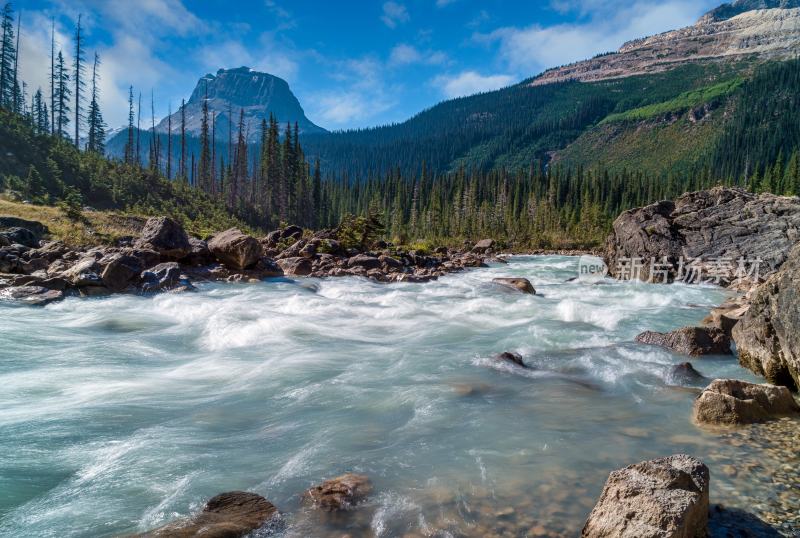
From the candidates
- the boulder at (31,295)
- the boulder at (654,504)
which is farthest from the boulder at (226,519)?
the boulder at (31,295)

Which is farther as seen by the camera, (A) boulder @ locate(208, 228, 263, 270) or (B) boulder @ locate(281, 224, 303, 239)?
(B) boulder @ locate(281, 224, 303, 239)

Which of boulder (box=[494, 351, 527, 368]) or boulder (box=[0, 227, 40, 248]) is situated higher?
boulder (box=[0, 227, 40, 248])

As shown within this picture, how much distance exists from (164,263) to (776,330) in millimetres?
20354

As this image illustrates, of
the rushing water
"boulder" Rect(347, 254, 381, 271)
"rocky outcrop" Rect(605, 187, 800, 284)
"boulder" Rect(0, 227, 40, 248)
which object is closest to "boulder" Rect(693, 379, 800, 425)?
the rushing water

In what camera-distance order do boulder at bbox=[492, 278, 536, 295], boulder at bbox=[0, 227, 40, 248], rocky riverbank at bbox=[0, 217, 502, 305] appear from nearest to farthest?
rocky riverbank at bbox=[0, 217, 502, 305]
boulder at bbox=[0, 227, 40, 248]
boulder at bbox=[492, 278, 536, 295]

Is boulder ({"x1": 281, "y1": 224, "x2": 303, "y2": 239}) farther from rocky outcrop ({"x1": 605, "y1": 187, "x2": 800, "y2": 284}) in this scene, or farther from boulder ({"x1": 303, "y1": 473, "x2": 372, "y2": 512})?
boulder ({"x1": 303, "y1": 473, "x2": 372, "y2": 512})

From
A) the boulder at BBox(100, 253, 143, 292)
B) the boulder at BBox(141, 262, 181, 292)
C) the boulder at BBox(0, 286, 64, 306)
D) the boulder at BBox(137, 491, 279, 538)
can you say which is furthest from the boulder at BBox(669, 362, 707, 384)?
the boulder at BBox(100, 253, 143, 292)

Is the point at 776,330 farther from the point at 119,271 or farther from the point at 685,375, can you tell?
the point at 119,271

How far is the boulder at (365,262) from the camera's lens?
87.2ft

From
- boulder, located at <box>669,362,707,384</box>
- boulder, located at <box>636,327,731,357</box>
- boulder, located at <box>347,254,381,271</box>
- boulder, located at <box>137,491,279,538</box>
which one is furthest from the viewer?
boulder, located at <box>347,254,381,271</box>

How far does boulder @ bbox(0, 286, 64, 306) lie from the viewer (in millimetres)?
14531

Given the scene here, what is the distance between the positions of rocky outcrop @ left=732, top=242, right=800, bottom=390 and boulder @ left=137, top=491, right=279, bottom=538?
8286mm

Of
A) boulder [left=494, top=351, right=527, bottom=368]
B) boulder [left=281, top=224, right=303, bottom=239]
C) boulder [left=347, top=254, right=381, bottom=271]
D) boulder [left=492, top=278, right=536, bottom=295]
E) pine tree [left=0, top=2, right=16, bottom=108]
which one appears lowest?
boulder [left=494, top=351, right=527, bottom=368]

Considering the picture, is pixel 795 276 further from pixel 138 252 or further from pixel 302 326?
pixel 138 252
